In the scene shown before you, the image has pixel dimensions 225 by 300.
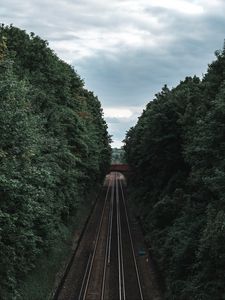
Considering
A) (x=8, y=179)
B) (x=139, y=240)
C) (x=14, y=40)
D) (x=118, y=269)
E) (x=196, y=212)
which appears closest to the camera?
(x=8, y=179)

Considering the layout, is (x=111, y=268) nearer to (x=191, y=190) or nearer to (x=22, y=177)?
(x=191, y=190)

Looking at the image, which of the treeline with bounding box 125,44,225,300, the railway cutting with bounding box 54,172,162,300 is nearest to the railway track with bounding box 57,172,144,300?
the railway cutting with bounding box 54,172,162,300

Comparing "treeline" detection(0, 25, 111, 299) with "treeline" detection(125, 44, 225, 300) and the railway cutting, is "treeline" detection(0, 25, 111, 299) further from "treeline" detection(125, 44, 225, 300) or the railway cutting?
"treeline" detection(125, 44, 225, 300)

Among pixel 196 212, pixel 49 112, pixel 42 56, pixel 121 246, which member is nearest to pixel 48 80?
pixel 42 56

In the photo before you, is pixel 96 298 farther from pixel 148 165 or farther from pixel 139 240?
pixel 148 165

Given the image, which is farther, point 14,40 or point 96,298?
point 14,40

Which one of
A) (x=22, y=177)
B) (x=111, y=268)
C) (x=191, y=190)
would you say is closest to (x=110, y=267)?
(x=111, y=268)
